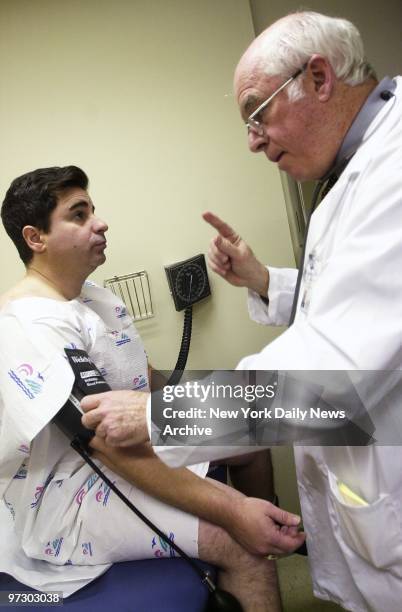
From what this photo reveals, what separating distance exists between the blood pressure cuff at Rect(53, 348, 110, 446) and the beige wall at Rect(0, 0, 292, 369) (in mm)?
684

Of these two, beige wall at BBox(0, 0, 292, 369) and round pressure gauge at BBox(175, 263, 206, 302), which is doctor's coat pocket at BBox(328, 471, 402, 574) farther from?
beige wall at BBox(0, 0, 292, 369)

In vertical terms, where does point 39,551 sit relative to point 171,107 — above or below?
below

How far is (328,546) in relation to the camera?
0.90 m

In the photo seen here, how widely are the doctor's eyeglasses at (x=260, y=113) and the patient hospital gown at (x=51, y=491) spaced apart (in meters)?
0.66

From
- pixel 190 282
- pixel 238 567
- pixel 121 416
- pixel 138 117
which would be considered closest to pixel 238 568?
pixel 238 567

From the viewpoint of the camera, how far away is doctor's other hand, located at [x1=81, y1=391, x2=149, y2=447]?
2.51 feet

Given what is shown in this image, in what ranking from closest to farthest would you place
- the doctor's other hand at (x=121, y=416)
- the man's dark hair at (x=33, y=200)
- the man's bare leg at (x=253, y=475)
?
the doctor's other hand at (x=121, y=416), the man's dark hair at (x=33, y=200), the man's bare leg at (x=253, y=475)

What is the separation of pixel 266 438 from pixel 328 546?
42 cm

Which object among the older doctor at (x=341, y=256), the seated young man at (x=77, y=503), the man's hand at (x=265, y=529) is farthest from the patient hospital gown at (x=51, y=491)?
the older doctor at (x=341, y=256)

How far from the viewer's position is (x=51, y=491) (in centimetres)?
94

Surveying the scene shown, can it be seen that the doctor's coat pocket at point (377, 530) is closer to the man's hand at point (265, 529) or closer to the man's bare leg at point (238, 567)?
the man's hand at point (265, 529)

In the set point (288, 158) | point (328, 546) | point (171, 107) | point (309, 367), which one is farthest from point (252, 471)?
point (171, 107)

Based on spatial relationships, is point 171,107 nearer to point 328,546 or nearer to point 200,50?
point 200,50

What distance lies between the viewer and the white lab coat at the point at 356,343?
1.95 feet
